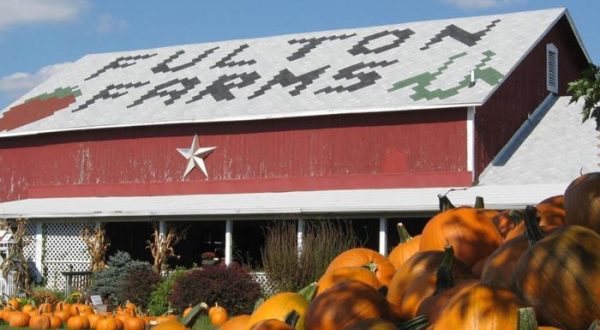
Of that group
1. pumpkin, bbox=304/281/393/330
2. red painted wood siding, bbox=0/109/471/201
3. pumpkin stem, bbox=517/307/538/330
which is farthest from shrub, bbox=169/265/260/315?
pumpkin stem, bbox=517/307/538/330

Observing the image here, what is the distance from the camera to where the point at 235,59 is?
2769cm

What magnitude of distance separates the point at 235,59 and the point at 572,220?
933 inches

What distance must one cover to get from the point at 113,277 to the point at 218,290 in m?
4.67

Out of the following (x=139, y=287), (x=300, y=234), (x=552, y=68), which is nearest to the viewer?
(x=139, y=287)

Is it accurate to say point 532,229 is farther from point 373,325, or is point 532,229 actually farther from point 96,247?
point 96,247

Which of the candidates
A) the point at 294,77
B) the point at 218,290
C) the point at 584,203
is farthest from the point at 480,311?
the point at 294,77

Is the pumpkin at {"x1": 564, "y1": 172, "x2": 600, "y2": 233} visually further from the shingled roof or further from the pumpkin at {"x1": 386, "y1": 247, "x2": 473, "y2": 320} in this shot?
the shingled roof

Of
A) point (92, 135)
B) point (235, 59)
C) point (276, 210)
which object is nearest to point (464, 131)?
point (276, 210)

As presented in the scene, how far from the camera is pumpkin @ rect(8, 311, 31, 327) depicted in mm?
15391

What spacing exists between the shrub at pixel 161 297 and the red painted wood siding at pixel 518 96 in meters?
7.31

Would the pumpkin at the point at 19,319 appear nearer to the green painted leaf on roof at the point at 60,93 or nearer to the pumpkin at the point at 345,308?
the pumpkin at the point at 345,308

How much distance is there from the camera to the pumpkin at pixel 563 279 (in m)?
3.61

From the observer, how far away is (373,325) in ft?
12.3

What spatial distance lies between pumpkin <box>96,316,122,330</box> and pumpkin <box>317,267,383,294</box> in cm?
1000
